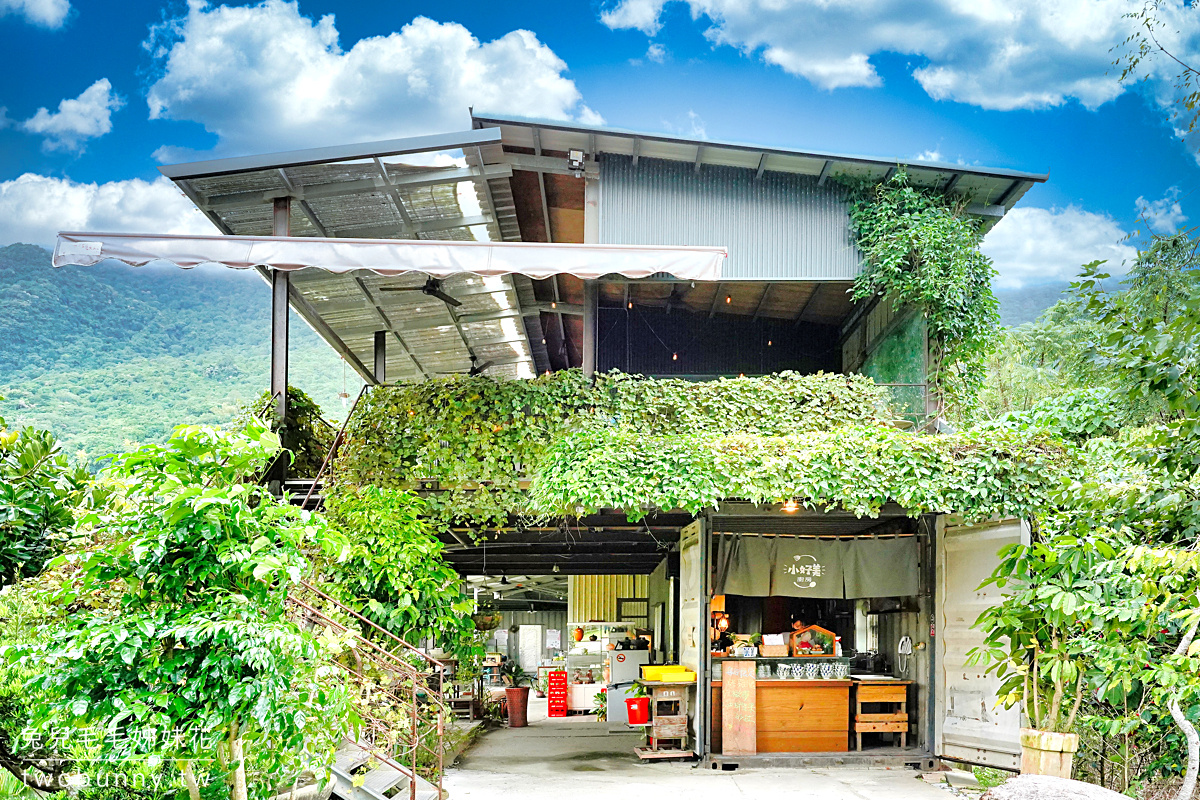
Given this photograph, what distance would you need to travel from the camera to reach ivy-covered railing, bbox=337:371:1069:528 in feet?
31.0

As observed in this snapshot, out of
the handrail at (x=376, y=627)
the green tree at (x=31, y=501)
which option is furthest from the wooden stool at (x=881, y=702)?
the green tree at (x=31, y=501)

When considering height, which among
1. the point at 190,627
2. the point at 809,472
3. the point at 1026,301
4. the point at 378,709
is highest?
the point at 1026,301

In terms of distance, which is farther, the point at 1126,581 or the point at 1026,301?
the point at 1026,301

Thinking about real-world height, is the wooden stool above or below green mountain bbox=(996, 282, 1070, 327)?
below

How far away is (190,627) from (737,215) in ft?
27.5

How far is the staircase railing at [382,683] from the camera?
26.7ft

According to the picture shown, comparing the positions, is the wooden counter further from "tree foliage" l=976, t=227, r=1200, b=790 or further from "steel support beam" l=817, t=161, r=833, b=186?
"steel support beam" l=817, t=161, r=833, b=186

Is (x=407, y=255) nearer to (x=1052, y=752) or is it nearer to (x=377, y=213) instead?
(x=377, y=213)

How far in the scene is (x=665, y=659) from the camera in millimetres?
15938

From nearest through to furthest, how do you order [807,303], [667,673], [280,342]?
[280,342], [667,673], [807,303]

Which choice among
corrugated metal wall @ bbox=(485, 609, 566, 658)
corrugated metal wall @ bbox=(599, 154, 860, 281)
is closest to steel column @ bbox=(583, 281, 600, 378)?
corrugated metal wall @ bbox=(599, 154, 860, 281)

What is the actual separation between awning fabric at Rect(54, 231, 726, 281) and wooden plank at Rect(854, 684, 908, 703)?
5.16 metres

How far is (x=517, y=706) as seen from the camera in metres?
16.7

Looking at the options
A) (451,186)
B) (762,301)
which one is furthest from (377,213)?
(762,301)
